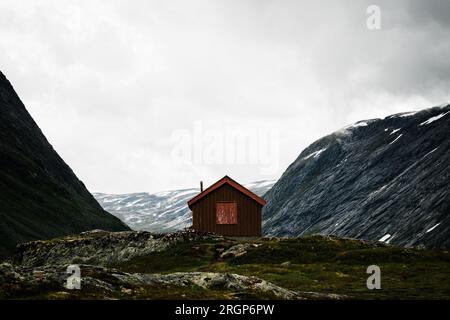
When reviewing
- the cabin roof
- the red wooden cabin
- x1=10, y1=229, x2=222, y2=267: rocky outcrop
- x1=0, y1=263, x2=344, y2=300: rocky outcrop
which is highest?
the cabin roof

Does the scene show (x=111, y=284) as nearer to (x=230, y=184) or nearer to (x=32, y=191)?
(x=230, y=184)

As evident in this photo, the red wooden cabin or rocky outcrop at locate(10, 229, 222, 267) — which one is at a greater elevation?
the red wooden cabin

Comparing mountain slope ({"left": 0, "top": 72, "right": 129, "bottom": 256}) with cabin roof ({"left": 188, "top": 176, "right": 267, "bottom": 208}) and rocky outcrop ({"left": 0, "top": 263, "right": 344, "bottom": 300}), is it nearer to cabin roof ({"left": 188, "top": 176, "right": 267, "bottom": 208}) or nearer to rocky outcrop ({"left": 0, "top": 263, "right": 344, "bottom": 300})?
cabin roof ({"left": 188, "top": 176, "right": 267, "bottom": 208})

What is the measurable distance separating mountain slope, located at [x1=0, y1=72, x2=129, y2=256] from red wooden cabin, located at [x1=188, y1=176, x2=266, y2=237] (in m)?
42.2

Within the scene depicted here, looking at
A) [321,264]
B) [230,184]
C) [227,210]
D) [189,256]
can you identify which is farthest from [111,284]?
[227,210]

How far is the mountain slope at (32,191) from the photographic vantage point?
385ft

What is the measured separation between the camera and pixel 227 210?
7225 cm

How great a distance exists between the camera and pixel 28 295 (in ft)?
72.3

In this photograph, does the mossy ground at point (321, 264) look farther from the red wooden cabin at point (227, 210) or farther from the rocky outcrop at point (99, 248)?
the red wooden cabin at point (227, 210)

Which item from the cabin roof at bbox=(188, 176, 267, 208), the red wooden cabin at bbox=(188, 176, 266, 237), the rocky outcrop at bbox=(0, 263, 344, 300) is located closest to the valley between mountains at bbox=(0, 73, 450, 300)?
the rocky outcrop at bbox=(0, 263, 344, 300)

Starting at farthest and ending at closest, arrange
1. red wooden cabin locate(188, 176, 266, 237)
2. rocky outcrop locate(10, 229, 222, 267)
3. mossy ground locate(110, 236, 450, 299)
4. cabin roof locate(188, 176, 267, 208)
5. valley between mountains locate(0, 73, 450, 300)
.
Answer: red wooden cabin locate(188, 176, 266, 237) → cabin roof locate(188, 176, 267, 208) → rocky outcrop locate(10, 229, 222, 267) → mossy ground locate(110, 236, 450, 299) → valley between mountains locate(0, 73, 450, 300)

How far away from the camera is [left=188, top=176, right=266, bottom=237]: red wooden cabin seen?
72000mm

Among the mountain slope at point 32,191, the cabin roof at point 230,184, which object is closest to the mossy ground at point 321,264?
the cabin roof at point 230,184

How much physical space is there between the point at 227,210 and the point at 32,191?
3365 inches
